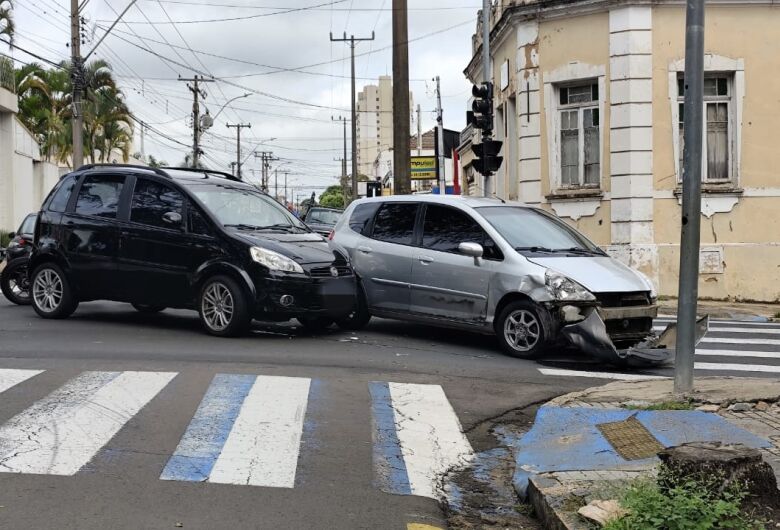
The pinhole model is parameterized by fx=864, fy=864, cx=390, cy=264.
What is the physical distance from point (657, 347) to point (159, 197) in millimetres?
6174

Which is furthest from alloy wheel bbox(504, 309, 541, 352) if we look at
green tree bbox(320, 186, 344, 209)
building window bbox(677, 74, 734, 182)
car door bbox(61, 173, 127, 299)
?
green tree bbox(320, 186, 344, 209)

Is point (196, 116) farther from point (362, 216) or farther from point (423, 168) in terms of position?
point (362, 216)

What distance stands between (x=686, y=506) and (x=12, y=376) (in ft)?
19.3

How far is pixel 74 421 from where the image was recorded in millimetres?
6129

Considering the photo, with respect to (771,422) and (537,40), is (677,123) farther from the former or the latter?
(771,422)

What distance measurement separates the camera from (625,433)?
614 centimetres

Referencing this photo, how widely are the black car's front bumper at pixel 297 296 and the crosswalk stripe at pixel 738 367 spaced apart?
13.6 feet

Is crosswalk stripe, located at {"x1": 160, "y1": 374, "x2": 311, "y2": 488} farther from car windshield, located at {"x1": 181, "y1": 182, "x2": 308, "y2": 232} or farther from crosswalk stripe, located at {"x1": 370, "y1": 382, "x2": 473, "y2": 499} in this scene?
car windshield, located at {"x1": 181, "y1": 182, "x2": 308, "y2": 232}

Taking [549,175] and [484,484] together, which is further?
[549,175]

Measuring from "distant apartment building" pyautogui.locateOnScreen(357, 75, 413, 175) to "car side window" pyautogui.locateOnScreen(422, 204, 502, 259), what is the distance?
334 feet

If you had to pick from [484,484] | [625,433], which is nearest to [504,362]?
[625,433]

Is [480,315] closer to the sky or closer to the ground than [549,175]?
closer to the ground

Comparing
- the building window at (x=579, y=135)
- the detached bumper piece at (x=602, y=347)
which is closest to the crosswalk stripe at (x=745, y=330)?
the detached bumper piece at (x=602, y=347)

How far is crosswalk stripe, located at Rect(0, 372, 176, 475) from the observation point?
17.3ft
